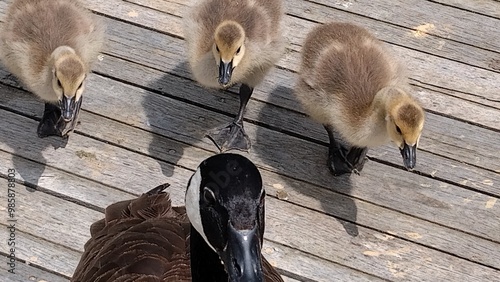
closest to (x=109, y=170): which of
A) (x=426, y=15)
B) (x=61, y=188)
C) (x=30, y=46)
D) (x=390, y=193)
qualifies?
(x=61, y=188)

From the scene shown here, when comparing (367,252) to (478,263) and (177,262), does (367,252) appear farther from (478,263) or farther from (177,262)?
(177,262)

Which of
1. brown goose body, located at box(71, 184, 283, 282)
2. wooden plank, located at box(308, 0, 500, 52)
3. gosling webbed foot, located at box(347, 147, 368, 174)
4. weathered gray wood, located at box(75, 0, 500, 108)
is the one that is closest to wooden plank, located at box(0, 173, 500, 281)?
gosling webbed foot, located at box(347, 147, 368, 174)

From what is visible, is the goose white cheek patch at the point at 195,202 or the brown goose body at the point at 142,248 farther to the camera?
the brown goose body at the point at 142,248

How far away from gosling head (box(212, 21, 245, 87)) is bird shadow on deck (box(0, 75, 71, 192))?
2.39ft

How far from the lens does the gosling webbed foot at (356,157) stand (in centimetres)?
279

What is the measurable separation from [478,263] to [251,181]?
1.39 meters

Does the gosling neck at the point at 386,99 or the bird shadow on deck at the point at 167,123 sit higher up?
the gosling neck at the point at 386,99

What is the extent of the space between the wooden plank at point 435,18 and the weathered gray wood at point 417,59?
0.07 meters

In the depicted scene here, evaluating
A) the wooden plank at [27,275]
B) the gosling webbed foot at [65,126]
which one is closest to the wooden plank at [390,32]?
the gosling webbed foot at [65,126]

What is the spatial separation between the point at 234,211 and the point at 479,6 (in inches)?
98.6

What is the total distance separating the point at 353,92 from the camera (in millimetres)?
2637

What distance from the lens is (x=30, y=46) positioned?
8.91ft

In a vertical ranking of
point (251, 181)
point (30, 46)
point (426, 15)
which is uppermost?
point (251, 181)

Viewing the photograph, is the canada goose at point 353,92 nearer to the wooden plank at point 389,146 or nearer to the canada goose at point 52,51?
the wooden plank at point 389,146
